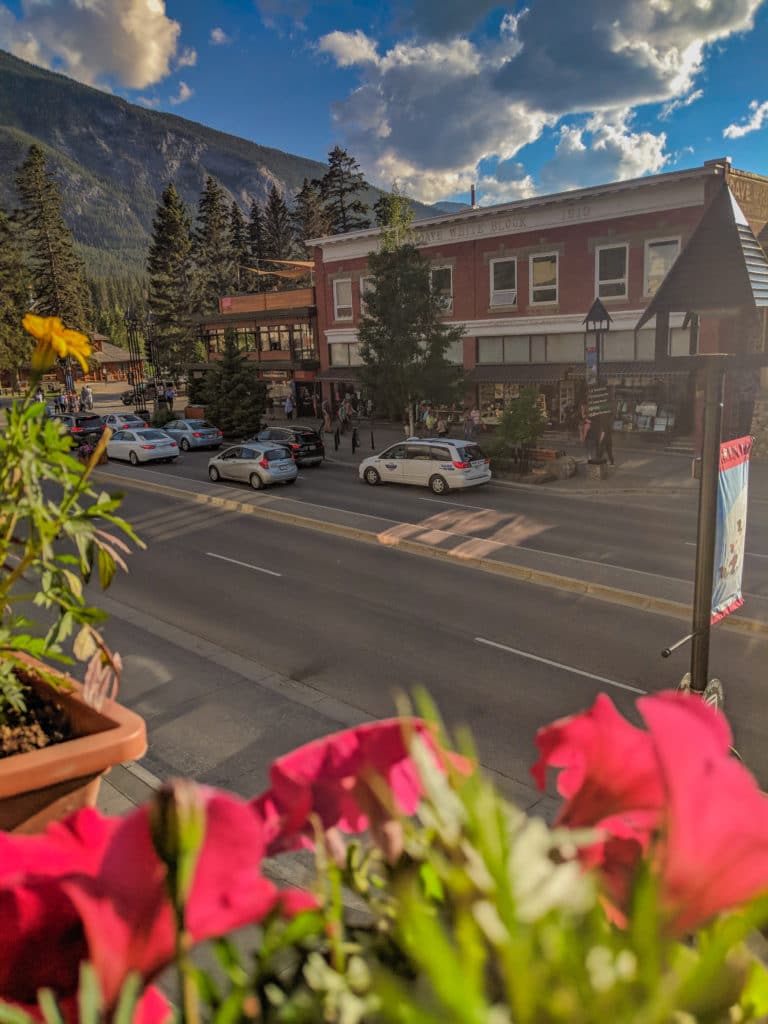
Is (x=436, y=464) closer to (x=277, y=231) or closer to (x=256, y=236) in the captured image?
(x=277, y=231)

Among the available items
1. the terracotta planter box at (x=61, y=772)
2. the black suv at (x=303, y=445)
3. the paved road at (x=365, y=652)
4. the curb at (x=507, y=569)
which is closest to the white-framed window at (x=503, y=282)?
the black suv at (x=303, y=445)

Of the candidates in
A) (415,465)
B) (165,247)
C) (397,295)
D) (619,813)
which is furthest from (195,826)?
(165,247)

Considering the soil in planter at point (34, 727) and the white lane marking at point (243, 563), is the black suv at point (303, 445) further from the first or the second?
the soil in planter at point (34, 727)

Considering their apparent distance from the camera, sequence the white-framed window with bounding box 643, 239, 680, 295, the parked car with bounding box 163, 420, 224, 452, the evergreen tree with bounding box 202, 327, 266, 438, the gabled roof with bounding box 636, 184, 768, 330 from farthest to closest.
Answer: the evergreen tree with bounding box 202, 327, 266, 438 → the parked car with bounding box 163, 420, 224, 452 → the white-framed window with bounding box 643, 239, 680, 295 → the gabled roof with bounding box 636, 184, 768, 330

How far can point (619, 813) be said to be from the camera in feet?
3.24

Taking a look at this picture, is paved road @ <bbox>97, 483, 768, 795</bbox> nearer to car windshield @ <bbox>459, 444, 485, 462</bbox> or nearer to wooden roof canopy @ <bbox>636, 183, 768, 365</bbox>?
wooden roof canopy @ <bbox>636, 183, 768, 365</bbox>

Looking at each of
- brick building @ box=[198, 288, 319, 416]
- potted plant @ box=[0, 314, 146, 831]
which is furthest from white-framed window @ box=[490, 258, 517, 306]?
potted plant @ box=[0, 314, 146, 831]

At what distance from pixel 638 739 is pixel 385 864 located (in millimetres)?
369

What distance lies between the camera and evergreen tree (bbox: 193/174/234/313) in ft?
259

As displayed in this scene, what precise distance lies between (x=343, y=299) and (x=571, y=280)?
A: 1340cm

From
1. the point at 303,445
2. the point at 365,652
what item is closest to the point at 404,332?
the point at 303,445

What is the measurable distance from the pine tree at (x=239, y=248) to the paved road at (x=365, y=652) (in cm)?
7150

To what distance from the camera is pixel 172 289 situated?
247 feet

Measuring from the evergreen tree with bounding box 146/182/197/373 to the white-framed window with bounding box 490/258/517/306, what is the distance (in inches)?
1815
